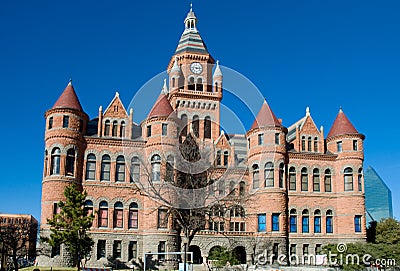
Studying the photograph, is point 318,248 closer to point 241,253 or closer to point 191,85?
point 241,253

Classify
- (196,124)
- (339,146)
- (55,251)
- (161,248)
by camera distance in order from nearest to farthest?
(55,251) → (161,248) → (339,146) → (196,124)

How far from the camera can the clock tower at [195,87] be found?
58.8 m

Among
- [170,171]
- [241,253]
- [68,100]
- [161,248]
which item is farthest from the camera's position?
[241,253]

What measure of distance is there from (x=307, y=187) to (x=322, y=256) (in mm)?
7099

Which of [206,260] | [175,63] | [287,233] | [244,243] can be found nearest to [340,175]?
[287,233]

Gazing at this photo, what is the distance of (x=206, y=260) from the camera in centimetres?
5028

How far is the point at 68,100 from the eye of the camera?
165ft

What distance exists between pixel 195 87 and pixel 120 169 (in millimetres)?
14798

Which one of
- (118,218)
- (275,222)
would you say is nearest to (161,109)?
(118,218)

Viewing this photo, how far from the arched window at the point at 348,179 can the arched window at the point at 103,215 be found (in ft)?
78.8

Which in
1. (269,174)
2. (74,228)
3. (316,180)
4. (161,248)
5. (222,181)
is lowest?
(161,248)

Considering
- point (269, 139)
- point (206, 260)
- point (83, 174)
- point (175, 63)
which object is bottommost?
point (206, 260)

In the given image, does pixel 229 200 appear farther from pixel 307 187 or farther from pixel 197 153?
pixel 307 187

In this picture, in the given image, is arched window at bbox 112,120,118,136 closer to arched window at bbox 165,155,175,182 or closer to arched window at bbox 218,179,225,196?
arched window at bbox 165,155,175,182
